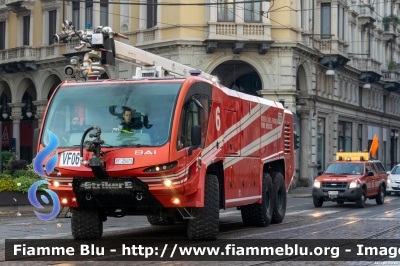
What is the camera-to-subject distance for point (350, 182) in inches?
1094

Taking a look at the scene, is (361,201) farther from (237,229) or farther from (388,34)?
(388,34)

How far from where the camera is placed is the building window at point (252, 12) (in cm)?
3906

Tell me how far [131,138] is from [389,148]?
5177 cm

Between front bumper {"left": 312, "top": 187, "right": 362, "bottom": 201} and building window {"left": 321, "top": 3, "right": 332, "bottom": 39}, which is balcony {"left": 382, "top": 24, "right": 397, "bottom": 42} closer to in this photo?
building window {"left": 321, "top": 3, "right": 332, "bottom": 39}

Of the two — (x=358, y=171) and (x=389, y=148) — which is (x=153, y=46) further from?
(x=389, y=148)

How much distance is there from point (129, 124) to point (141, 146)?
591mm

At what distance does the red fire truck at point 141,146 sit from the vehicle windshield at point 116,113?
0.06 ft

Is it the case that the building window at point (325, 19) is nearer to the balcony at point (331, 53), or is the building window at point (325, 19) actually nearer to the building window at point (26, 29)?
the balcony at point (331, 53)

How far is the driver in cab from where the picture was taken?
13695 millimetres

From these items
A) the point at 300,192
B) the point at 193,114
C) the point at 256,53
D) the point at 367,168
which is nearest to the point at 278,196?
the point at 193,114

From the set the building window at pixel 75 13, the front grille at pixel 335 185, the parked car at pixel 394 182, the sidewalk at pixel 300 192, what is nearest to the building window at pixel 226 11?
the sidewalk at pixel 300 192

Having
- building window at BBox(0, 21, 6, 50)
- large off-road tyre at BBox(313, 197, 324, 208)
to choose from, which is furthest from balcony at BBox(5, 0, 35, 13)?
large off-road tyre at BBox(313, 197, 324, 208)

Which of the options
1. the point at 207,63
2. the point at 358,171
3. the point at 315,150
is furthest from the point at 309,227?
the point at 315,150

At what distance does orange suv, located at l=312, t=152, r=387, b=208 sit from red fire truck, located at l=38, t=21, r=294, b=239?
39.2ft
